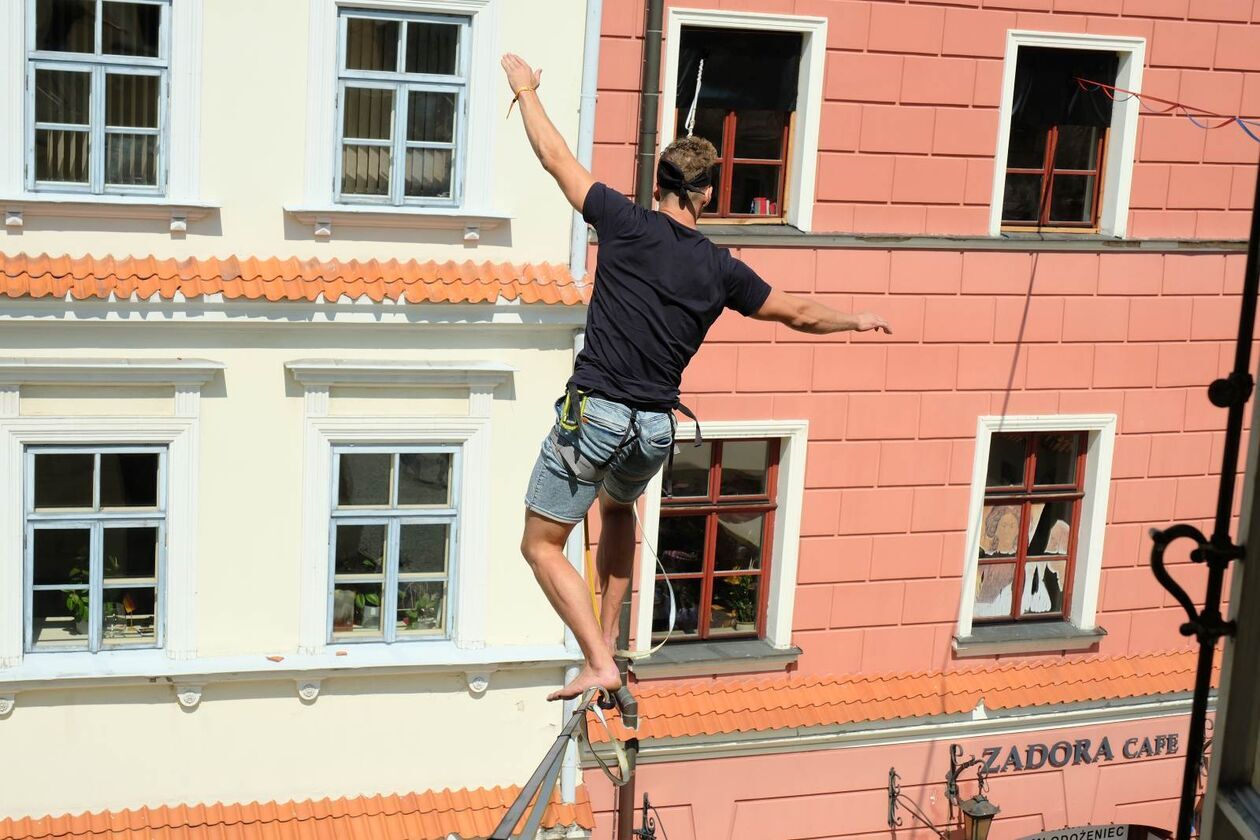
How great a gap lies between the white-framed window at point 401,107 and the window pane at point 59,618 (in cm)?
348

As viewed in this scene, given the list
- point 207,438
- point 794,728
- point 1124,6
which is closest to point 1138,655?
point 794,728

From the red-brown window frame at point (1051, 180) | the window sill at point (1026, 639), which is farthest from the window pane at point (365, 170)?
the window sill at point (1026, 639)

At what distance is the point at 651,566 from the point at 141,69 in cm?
534

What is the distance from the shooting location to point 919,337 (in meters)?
13.5

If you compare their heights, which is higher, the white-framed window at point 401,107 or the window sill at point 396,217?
the white-framed window at point 401,107

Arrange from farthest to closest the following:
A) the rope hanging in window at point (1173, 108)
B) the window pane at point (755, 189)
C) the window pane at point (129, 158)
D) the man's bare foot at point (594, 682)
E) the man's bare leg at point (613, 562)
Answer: the rope hanging in window at point (1173, 108) < the window pane at point (755, 189) < the window pane at point (129, 158) < the man's bare leg at point (613, 562) < the man's bare foot at point (594, 682)

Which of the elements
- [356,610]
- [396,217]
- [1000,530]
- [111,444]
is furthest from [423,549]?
[1000,530]

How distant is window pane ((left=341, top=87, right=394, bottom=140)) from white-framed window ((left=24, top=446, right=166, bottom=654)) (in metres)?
2.67

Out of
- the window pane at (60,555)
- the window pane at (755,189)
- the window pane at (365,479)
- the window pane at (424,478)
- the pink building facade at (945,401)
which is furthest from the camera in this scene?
the window pane at (755,189)

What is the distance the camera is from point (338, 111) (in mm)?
11781

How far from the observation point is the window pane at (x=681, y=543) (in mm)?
13516

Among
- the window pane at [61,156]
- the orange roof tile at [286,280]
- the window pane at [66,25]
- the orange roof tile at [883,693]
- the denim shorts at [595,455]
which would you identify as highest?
the window pane at [66,25]

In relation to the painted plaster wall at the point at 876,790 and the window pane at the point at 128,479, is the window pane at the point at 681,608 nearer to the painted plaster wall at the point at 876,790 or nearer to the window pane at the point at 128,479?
the painted plaster wall at the point at 876,790

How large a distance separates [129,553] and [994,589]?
727 cm
